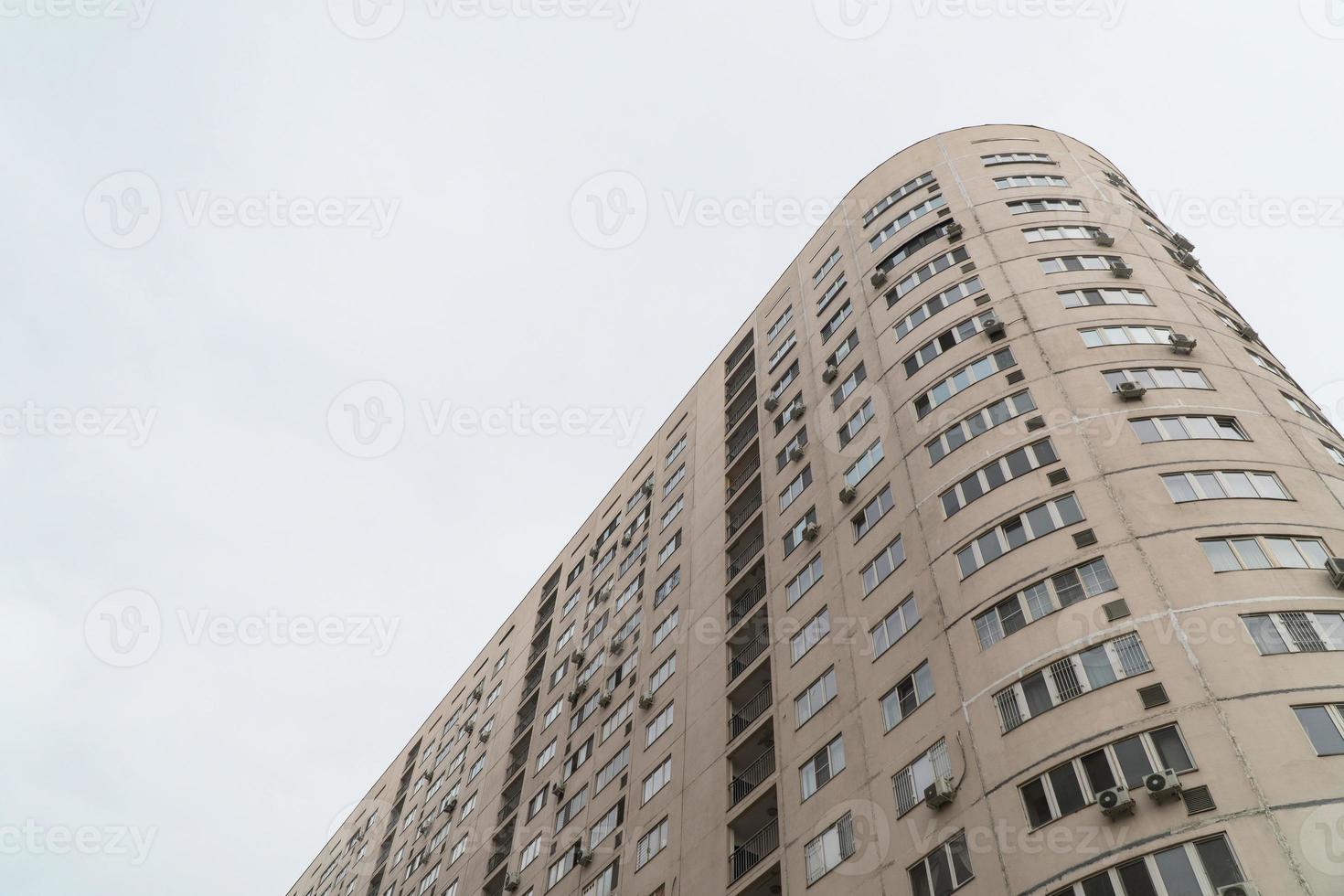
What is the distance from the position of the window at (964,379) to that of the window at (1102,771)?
1527 centimetres

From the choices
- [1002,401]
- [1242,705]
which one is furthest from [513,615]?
[1242,705]

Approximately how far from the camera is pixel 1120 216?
43.0 metres

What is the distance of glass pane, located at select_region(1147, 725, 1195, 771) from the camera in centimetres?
2227

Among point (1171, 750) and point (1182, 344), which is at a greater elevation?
point (1182, 344)

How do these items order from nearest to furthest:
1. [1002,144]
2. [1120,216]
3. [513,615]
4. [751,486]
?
[1120,216]
[751,486]
[1002,144]
[513,615]

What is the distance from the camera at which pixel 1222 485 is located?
94.9ft

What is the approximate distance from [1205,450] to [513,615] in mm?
50502

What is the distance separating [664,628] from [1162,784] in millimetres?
27427

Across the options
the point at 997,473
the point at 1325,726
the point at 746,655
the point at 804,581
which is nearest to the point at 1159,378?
the point at 997,473

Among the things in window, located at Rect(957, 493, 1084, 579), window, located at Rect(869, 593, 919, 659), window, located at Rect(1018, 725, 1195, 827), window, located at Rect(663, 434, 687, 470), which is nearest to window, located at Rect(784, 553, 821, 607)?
window, located at Rect(869, 593, 919, 659)

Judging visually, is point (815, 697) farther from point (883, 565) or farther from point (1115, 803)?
point (1115, 803)

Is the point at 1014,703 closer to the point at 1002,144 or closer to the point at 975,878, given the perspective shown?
the point at 975,878

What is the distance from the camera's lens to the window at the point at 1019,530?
29.2 meters

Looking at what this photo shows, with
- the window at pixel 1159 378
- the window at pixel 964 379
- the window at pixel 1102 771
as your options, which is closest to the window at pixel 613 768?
the window at pixel 964 379
